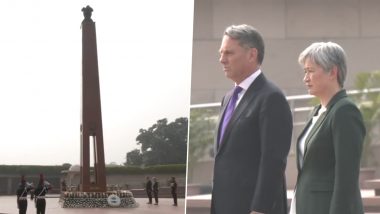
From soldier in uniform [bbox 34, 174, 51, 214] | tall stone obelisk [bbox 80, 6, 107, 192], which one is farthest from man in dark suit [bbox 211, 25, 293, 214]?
tall stone obelisk [bbox 80, 6, 107, 192]

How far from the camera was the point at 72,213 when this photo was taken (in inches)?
398

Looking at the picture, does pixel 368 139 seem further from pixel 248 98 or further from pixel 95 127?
pixel 95 127

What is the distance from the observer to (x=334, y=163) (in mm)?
1458

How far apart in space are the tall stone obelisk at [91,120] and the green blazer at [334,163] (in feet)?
34.6

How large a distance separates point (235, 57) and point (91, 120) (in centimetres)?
1089

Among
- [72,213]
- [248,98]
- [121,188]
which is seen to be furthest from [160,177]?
[248,98]

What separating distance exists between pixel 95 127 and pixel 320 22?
980 cm

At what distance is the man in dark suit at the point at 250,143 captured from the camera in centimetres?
149

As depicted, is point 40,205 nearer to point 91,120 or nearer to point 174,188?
point 174,188

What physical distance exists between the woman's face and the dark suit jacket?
0.27 ft

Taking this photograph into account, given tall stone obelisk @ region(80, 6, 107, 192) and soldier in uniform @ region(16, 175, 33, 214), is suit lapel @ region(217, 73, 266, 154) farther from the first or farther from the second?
tall stone obelisk @ region(80, 6, 107, 192)

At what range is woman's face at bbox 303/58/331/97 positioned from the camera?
58.4 inches

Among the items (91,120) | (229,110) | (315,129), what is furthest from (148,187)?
(315,129)

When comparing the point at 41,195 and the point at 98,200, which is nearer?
the point at 41,195
